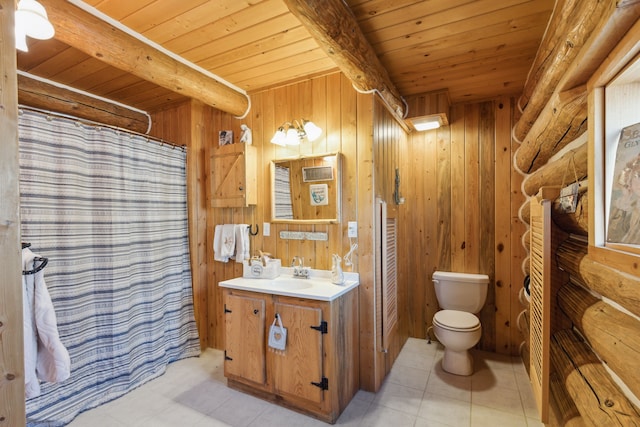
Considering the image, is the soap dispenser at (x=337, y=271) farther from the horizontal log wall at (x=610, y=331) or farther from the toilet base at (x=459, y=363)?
the horizontal log wall at (x=610, y=331)

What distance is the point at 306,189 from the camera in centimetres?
247

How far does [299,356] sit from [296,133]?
168 centimetres

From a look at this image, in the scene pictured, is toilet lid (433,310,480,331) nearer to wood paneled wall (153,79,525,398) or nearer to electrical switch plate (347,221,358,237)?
wood paneled wall (153,79,525,398)

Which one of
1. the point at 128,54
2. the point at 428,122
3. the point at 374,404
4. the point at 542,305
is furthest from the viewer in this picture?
the point at 428,122

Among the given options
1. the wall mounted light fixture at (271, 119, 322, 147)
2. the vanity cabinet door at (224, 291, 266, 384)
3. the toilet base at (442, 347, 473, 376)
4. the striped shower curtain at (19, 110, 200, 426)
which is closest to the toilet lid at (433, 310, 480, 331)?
the toilet base at (442, 347, 473, 376)

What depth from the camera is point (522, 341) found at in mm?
2732

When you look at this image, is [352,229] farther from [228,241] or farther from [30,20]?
[30,20]

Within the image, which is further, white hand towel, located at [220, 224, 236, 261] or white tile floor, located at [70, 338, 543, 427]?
white hand towel, located at [220, 224, 236, 261]

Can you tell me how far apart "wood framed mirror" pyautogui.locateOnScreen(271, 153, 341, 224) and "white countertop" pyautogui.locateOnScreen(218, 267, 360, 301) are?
458mm

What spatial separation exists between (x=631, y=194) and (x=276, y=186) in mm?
2155

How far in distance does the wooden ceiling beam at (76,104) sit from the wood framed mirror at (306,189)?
5.71 feet

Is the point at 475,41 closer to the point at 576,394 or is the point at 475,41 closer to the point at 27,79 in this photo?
the point at 576,394

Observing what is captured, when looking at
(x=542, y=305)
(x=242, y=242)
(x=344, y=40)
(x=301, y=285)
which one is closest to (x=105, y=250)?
(x=242, y=242)

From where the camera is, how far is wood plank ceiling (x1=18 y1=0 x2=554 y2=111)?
5.34 feet
